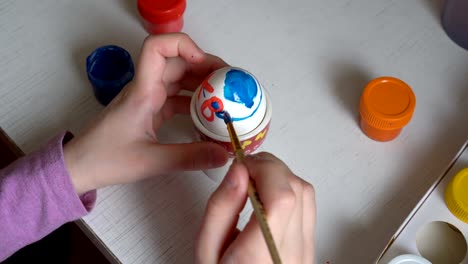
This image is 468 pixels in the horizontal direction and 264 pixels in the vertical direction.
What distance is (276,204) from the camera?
449 millimetres

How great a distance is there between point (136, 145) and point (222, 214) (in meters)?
0.14

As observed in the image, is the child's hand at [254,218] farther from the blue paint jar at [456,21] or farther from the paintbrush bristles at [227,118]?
the blue paint jar at [456,21]

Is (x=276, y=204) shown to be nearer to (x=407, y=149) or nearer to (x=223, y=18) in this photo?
(x=407, y=149)

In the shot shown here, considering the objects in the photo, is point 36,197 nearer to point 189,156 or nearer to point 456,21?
point 189,156

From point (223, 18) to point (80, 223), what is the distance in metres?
0.32

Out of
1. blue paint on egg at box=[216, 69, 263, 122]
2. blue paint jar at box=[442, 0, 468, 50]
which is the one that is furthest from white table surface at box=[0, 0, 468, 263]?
blue paint on egg at box=[216, 69, 263, 122]

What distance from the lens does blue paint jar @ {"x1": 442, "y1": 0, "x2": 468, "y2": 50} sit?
687mm

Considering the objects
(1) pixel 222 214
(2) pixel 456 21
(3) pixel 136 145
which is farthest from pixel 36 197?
(2) pixel 456 21

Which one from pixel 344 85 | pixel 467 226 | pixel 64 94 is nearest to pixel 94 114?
pixel 64 94

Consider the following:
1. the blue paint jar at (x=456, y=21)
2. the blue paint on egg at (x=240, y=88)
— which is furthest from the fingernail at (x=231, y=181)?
the blue paint jar at (x=456, y=21)

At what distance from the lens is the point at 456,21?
27.6 inches

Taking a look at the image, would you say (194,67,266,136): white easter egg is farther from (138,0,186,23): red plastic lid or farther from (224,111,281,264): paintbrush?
(138,0,186,23): red plastic lid

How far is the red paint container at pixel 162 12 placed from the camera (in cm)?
69

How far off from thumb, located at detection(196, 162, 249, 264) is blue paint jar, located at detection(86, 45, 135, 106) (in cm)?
24
